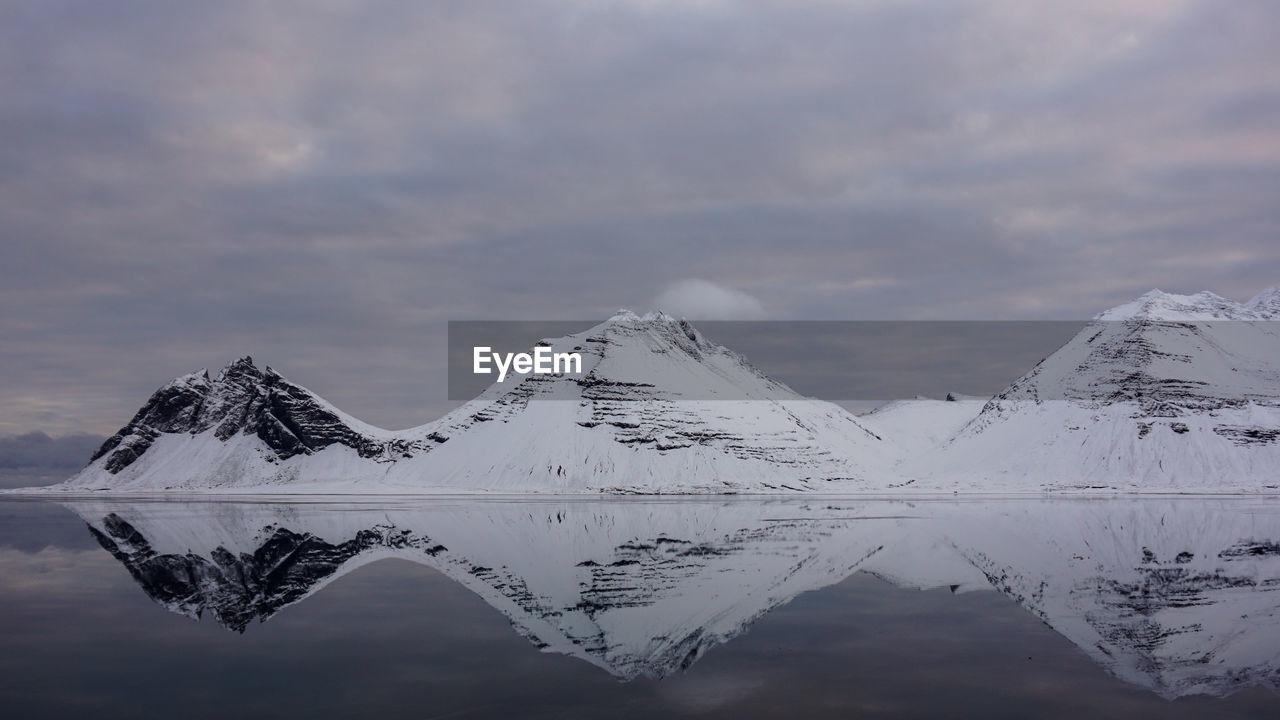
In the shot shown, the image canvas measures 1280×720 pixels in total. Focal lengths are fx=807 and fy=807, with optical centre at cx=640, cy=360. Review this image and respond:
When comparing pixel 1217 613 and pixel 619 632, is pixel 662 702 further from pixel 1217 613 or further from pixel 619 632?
pixel 1217 613

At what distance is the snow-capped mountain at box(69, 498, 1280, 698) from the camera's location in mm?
29391

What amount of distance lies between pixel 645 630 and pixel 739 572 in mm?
16628

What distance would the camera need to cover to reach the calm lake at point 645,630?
23094 mm

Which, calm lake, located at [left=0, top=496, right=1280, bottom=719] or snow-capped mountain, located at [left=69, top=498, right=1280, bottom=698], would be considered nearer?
calm lake, located at [left=0, top=496, right=1280, bottom=719]

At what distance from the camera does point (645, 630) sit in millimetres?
31703

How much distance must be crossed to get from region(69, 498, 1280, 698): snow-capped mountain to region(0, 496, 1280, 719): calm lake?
24 centimetres

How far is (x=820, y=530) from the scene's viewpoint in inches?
3132

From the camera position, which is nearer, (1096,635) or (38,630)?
(1096,635)

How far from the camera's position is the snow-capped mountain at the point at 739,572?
29391 millimetres

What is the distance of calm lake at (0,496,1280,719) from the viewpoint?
75.8 ft

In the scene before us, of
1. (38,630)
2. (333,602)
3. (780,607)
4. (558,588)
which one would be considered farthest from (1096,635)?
(38,630)

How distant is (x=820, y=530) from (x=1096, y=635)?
49.4 meters

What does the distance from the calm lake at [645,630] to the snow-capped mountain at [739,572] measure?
244 millimetres

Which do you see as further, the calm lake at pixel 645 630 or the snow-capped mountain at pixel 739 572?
the snow-capped mountain at pixel 739 572
